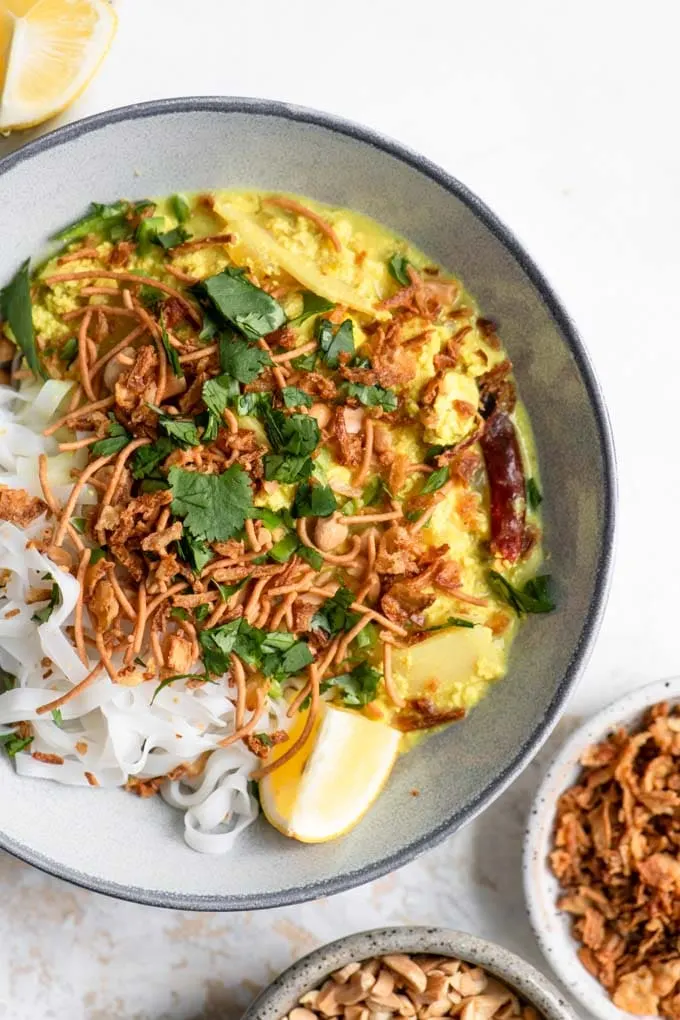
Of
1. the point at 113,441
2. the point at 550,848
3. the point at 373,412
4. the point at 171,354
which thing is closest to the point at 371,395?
the point at 373,412

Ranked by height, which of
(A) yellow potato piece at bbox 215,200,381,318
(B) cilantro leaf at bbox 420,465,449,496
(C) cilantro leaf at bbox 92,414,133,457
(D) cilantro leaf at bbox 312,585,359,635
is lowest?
(D) cilantro leaf at bbox 312,585,359,635

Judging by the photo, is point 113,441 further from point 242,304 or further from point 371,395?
point 371,395

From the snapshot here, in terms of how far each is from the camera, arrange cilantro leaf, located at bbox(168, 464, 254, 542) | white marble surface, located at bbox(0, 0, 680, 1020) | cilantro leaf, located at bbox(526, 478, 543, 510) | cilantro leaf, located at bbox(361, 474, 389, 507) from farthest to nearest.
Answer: white marble surface, located at bbox(0, 0, 680, 1020) → cilantro leaf, located at bbox(526, 478, 543, 510) → cilantro leaf, located at bbox(361, 474, 389, 507) → cilantro leaf, located at bbox(168, 464, 254, 542)

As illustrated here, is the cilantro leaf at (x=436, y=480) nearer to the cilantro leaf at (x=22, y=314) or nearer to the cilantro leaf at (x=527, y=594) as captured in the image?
the cilantro leaf at (x=527, y=594)

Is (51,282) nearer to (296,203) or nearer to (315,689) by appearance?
(296,203)

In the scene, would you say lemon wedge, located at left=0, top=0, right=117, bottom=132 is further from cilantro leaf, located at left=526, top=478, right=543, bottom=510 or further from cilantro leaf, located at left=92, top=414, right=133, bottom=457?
cilantro leaf, located at left=526, top=478, right=543, bottom=510

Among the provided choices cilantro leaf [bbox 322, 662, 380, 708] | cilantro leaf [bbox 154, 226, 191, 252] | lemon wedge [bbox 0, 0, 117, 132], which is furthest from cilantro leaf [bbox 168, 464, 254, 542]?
lemon wedge [bbox 0, 0, 117, 132]
